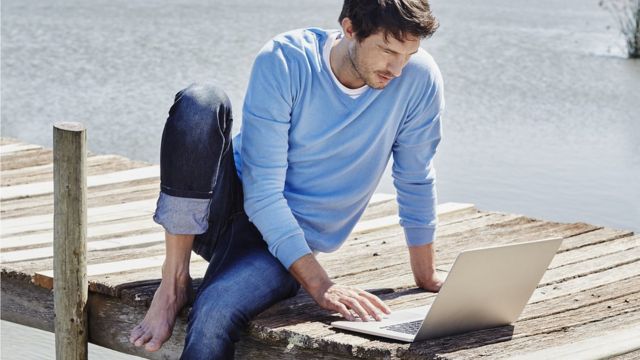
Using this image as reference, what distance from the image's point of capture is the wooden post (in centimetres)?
348

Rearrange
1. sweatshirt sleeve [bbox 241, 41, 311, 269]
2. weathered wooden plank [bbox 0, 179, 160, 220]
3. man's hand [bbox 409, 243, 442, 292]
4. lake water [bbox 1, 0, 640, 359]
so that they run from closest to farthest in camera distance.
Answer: sweatshirt sleeve [bbox 241, 41, 311, 269] → man's hand [bbox 409, 243, 442, 292] → weathered wooden plank [bbox 0, 179, 160, 220] → lake water [bbox 1, 0, 640, 359]

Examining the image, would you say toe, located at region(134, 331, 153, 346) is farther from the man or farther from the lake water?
the lake water

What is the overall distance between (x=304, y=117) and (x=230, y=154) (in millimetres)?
207

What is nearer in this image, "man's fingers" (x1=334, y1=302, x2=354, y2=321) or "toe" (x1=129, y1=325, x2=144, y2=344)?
"man's fingers" (x1=334, y1=302, x2=354, y2=321)

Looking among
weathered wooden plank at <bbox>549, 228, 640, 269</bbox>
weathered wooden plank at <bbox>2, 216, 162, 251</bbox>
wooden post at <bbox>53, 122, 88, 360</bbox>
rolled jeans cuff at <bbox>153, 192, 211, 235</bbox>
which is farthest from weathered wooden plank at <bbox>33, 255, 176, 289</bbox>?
weathered wooden plank at <bbox>549, 228, 640, 269</bbox>

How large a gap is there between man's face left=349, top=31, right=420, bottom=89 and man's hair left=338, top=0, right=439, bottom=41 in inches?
0.6

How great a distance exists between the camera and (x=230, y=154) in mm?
3262

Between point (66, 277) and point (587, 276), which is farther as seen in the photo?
point (587, 276)

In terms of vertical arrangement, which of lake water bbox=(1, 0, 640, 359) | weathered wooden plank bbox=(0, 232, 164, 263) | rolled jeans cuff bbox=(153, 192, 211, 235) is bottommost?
lake water bbox=(1, 0, 640, 359)

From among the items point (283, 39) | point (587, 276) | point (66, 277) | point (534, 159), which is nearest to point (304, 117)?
point (283, 39)

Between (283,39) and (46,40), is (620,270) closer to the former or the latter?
(283,39)

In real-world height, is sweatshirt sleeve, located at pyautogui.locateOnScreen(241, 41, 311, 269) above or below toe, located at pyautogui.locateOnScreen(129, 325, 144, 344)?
above

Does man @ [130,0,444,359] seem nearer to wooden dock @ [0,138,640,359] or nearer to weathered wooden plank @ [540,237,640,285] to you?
wooden dock @ [0,138,640,359]

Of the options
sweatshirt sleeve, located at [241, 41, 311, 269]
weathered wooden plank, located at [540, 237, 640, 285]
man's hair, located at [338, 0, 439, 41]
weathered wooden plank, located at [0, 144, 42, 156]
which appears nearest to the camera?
man's hair, located at [338, 0, 439, 41]
